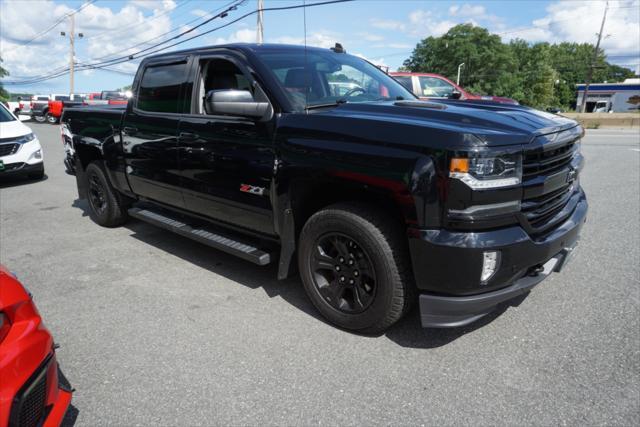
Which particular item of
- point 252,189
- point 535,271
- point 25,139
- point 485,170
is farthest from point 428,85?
point 485,170

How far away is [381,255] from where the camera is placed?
2.67 meters

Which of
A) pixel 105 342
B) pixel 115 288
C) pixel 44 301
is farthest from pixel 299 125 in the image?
pixel 44 301

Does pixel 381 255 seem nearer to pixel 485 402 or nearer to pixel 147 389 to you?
pixel 485 402

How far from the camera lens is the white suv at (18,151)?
8.21 meters

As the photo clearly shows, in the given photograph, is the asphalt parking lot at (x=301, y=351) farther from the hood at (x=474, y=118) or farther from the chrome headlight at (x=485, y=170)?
the hood at (x=474, y=118)

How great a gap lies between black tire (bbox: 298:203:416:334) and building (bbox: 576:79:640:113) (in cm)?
7808

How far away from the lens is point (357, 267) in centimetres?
290

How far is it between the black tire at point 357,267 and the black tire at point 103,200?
3.22 m

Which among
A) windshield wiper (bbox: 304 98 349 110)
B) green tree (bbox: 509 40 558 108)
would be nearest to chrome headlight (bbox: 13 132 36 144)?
windshield wiper (bbox: 304 98 349 110)

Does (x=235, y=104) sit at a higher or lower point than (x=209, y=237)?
higher

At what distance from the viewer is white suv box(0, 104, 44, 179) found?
8211 mm

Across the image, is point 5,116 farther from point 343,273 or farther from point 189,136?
point 343,273

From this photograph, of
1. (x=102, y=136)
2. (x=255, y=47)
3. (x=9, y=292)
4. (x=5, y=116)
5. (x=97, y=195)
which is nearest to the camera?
(x=9, y=292)

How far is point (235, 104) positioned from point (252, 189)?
649 mm
